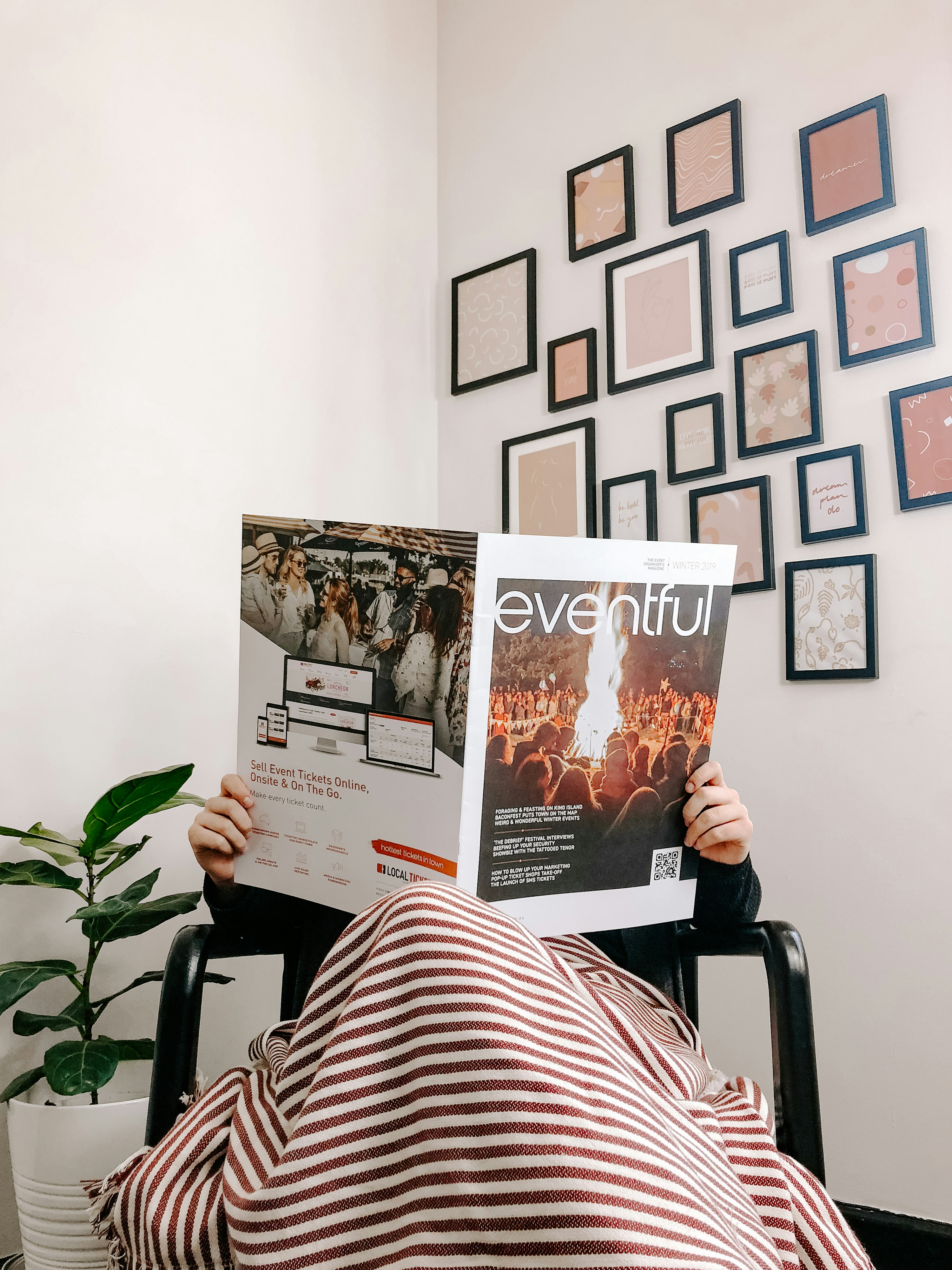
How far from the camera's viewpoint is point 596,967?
87 cm

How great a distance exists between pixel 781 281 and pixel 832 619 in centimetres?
59

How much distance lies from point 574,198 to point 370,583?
4.40 ft

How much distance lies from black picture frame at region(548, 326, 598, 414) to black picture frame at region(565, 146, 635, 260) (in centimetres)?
16

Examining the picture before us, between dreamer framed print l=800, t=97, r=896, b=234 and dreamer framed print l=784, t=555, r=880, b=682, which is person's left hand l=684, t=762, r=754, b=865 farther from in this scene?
dreamer framed print l=800, t=97, r=896, b=234

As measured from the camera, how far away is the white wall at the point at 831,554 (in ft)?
4.26

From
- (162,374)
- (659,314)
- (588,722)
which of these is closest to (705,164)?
(659,314)

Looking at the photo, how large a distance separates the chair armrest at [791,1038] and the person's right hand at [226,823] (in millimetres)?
503

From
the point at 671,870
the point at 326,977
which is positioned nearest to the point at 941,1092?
the point at 671,870

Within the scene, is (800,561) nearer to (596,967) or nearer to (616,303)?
(616,303)

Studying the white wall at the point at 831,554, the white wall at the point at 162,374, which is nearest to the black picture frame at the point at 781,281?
the white wall at the point at 831,554

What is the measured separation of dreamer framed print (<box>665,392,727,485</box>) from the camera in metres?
1.56

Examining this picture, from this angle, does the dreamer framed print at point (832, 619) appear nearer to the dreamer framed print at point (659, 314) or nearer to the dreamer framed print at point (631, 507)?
the dreamer framed print at point (631, 507)

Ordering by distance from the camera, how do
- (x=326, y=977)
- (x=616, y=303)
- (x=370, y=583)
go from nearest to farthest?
(x=326, y=977)
(x=370, y=583)
(x=616, y=303)

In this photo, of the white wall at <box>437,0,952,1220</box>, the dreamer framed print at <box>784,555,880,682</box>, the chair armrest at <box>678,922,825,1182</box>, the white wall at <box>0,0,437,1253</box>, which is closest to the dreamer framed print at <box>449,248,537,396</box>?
the white wall at <box>437,0,952,1220</box>
